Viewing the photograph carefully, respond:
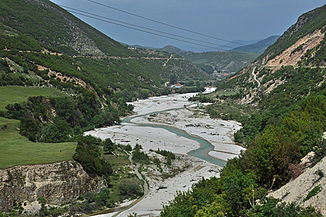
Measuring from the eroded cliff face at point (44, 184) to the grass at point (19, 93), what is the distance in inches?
884

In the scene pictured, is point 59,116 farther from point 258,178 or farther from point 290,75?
point 290,75

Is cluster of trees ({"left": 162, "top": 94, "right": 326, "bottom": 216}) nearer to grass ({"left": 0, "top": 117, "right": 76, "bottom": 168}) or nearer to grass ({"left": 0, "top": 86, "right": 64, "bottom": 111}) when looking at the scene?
grass ({"left": 0, "top": 117, "right": 76, "bottom": 168})

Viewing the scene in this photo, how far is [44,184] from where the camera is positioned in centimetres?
2612

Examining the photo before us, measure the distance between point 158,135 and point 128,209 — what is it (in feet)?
103

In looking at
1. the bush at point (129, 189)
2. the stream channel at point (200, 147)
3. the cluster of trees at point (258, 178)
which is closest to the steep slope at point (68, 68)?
the stream channel at point (200, 147)

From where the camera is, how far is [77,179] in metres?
28.3

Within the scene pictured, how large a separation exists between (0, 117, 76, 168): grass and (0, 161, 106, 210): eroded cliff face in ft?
Result: 3.02

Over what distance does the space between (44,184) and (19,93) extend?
34.5 m

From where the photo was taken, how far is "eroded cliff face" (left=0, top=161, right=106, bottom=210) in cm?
2431

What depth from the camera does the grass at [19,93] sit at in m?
48.9

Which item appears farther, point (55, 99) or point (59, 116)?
point (55, 99)

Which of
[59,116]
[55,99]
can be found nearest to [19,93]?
[55,99]

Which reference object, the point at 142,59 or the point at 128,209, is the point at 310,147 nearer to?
the point at 128,209

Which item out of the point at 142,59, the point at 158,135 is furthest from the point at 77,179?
the point at 142,59
